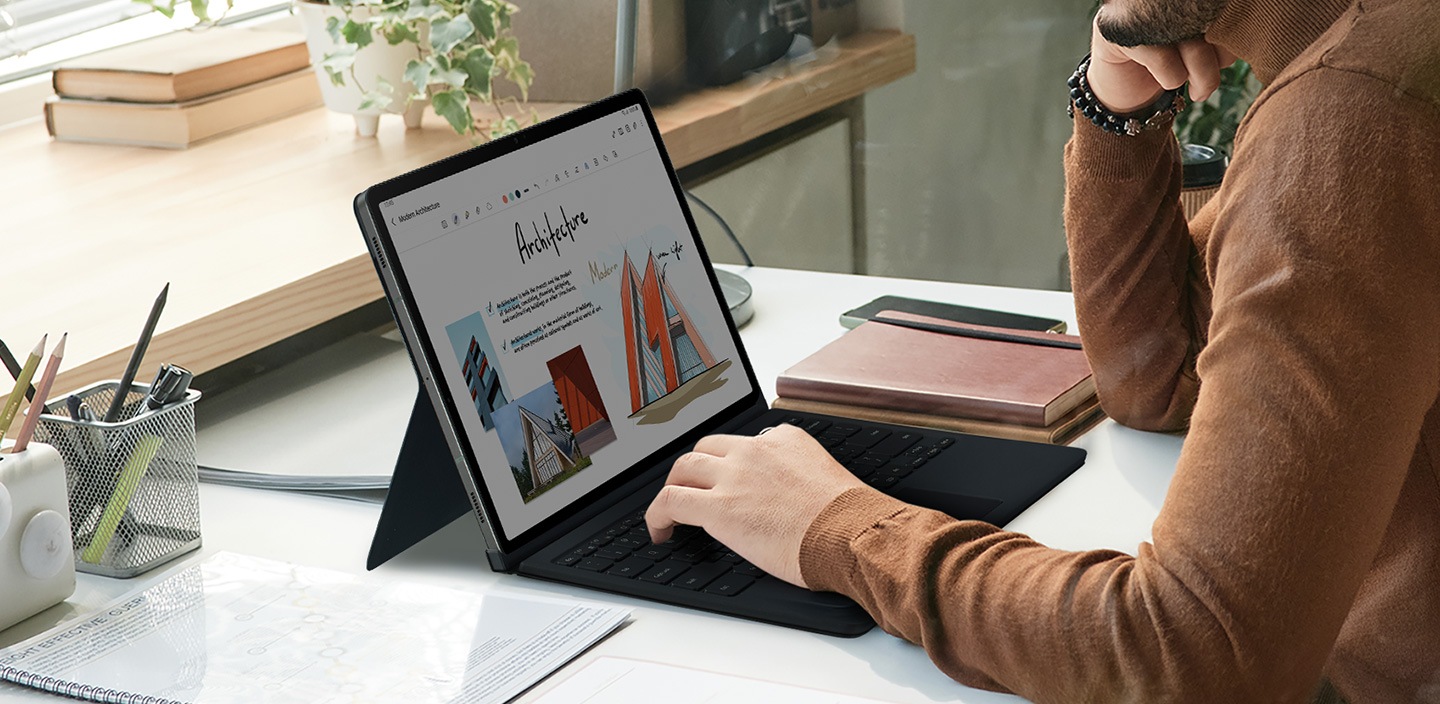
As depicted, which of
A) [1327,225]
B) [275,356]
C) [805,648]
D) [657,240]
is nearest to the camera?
[1327,225]

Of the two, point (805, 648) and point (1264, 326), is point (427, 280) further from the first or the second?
point (1264, 326)

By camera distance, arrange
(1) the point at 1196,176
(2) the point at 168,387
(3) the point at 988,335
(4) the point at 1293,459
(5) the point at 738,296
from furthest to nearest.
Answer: (5) the point at 738,296, (3) the point at 988,335, (1) the point at 1196,176, (2) the point at 168,387, (4) the point at 1293,459

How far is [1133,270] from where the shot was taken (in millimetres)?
1075

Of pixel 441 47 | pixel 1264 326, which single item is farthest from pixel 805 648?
pixel 441 47

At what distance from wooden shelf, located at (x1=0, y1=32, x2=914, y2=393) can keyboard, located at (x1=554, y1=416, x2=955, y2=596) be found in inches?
16.6

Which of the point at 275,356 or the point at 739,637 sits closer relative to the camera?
the point at 739,637

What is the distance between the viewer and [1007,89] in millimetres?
1469

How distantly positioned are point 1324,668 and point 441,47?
0.99 m

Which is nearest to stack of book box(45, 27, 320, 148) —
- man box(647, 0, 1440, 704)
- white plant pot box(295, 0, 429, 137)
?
white plant pot box(295, 0, 429, 137)

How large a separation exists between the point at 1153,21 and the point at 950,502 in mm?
326

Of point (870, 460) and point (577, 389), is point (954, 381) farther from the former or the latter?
point (577, 389)

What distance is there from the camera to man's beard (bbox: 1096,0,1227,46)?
29.2 inches

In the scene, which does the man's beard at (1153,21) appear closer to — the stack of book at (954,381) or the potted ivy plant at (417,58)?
the stack of book at (954,381)

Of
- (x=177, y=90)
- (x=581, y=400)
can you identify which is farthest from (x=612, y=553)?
(x=177, y=90)
